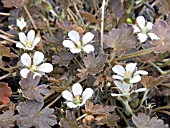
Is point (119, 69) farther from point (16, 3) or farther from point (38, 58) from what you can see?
point (16, 3)

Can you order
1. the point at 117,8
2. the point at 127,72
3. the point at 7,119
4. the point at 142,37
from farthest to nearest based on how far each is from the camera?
1. the point at 117,8
2. the point at 142,37
3. the point at 127,72
4. the point at 7,119

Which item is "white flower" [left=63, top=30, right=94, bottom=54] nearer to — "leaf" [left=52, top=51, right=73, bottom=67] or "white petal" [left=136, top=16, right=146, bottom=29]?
"leaf" [left=52, top=51, right=73, bottom=67]

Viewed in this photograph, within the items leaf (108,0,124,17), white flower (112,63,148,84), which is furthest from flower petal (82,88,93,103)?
leaf (108,0,124,17)

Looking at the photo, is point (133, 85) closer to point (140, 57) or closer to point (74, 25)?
point (140, 57)

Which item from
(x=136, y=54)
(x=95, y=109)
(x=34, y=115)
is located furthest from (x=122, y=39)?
(x=34, y=115)

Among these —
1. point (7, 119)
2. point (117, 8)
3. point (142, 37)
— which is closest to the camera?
point (7, 119)
